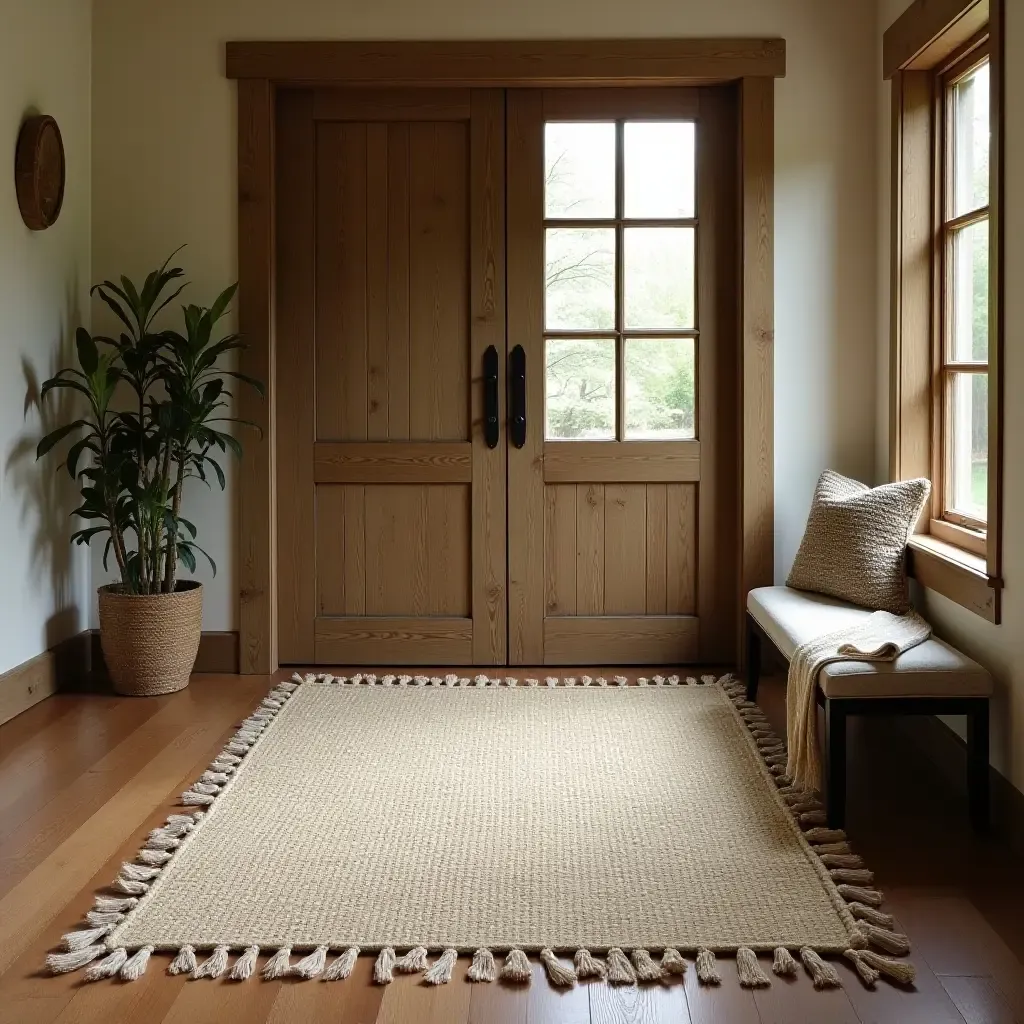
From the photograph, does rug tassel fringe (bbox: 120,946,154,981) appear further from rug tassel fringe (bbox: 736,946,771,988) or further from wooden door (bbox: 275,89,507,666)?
wooden door (bbox: 275,89,507,666)

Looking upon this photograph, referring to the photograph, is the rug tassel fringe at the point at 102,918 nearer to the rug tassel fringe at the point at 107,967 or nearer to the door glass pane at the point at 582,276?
the rug tassel fringe at the point at 107,967

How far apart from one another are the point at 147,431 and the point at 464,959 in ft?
8.46

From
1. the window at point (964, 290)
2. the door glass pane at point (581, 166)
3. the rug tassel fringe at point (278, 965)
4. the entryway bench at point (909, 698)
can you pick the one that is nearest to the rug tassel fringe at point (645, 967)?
the rug tassel fringe at point (278, 965)

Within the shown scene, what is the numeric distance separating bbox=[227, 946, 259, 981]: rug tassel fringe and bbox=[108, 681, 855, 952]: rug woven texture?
70mm

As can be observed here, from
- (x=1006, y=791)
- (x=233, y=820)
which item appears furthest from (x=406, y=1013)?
(x=1006, y=791)

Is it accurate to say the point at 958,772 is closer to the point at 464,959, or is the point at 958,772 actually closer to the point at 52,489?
the point at 464,959

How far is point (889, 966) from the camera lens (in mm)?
2191

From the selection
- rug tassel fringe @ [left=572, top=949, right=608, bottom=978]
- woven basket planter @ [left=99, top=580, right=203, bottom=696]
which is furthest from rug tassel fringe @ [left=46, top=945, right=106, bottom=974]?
woven basket planter @ [left=99, top=580, right=203, bottom=696]

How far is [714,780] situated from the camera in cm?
326

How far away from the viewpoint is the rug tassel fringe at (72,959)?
2203mm

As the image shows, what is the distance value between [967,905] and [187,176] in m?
3.53

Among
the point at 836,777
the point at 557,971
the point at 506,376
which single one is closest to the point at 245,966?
the point at 557,971

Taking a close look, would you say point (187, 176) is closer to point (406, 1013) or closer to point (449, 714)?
point (449, 714)

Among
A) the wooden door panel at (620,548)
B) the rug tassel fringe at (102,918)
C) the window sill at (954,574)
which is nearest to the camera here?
the rug tassel fringe at (102,918)
